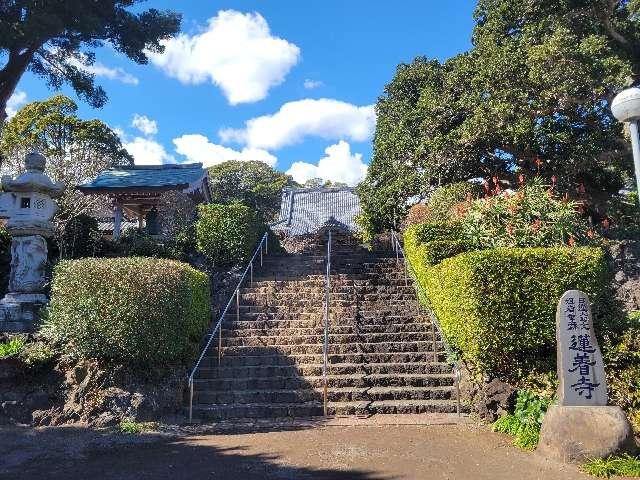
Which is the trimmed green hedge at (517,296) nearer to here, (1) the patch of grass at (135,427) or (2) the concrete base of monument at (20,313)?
(1) the patch of grass at (135,427)

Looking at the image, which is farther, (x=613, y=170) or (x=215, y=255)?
(x=613, y=170)

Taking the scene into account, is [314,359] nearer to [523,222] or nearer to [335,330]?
[335,330]

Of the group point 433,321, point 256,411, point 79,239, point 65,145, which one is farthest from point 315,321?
point 65,145

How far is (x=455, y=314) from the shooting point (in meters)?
7.45

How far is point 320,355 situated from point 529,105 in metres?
8.26

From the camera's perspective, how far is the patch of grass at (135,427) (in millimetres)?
6653

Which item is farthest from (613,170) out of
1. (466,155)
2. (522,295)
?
(522,295)

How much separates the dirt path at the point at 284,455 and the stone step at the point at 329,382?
131 cm

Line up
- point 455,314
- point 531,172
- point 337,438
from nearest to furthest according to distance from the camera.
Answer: point 337,438 → point 455,314 → point 531,172

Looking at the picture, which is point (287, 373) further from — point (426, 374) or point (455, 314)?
point (455, 314)

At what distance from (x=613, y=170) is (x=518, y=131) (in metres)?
5.44

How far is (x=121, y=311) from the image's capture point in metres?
7.27

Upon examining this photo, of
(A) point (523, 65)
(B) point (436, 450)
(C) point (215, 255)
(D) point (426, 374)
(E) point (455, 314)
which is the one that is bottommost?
(B) point (436, 450)

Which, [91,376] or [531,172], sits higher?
[531,172]
